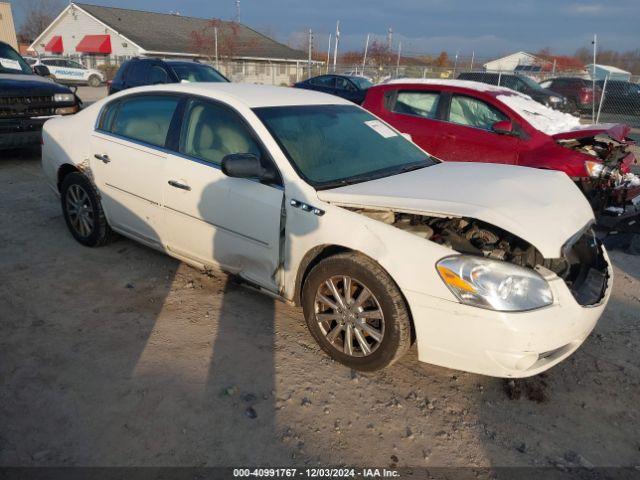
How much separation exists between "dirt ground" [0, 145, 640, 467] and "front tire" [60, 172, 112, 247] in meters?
0.71

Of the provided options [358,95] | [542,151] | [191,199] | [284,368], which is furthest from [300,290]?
[358,95]

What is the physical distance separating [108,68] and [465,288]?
38.1 metres

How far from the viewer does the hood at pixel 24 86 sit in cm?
742

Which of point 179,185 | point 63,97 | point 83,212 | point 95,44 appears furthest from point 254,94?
point 95,44

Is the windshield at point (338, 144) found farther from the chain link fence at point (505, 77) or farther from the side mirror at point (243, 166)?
the chain link fence at point (505, 77)

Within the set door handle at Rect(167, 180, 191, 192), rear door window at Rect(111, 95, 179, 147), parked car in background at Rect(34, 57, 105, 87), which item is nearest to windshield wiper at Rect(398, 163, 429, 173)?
door handle at Rect(167, 180, 191, 192)

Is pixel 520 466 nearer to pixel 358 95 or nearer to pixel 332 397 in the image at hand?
pixel 332 397

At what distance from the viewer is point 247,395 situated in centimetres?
284

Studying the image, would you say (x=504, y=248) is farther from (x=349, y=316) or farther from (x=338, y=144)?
(x=338, y=144)

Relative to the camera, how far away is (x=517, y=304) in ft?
8.30

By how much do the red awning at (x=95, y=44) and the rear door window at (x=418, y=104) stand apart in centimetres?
3906

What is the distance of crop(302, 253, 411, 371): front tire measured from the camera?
2.79 meters

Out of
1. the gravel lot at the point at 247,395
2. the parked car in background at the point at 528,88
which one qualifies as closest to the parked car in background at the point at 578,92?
the parked car in background at the point at 528,88

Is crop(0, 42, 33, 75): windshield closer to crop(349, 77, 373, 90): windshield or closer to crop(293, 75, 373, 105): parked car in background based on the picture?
crop(293, 75, 373, 105): parked car in background
